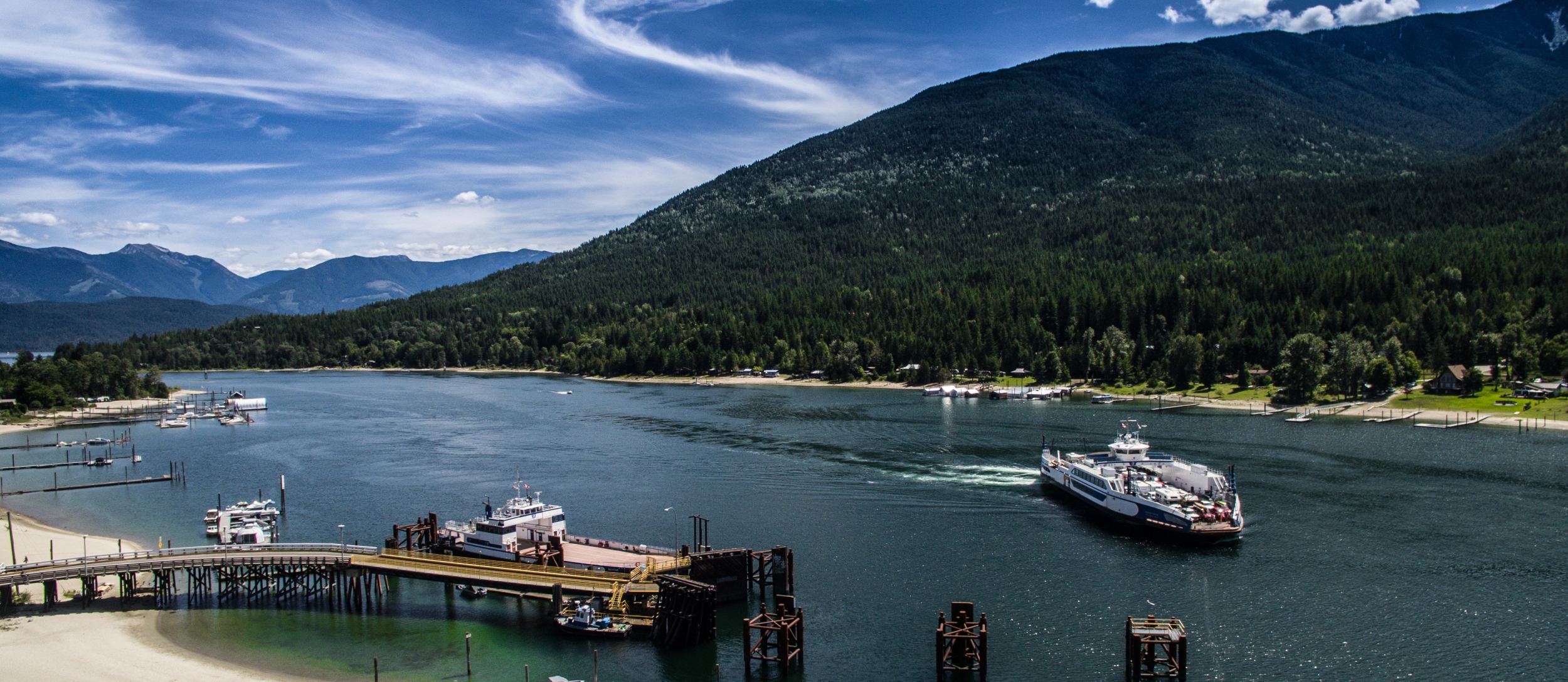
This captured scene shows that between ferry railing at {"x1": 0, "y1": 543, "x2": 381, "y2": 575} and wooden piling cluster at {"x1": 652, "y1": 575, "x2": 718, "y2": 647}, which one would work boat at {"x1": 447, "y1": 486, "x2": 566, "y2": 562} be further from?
wooden piling cluster at {"x1": 652, "y1": 575, "x2": 718, "y2": 647}

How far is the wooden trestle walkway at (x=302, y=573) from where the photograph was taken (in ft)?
187

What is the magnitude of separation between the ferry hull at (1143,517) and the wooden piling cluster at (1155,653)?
24.8 metres

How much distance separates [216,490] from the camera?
321 ft

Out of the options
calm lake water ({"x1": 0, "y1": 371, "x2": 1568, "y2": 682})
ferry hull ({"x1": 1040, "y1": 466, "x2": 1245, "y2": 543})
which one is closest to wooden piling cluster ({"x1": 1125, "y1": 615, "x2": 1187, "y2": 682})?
calm lake water ({"x1": 0, "y1": 371, "x2": 1568, "y2": 682})

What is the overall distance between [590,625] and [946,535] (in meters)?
29.9

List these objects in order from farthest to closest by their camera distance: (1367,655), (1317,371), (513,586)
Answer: (1317,371) → (513,586) → (1367,655)

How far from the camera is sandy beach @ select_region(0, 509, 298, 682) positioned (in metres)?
47.8

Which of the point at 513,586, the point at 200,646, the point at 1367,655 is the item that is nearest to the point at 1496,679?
the point at 1367,655

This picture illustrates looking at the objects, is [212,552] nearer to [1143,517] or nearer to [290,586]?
[290,586]

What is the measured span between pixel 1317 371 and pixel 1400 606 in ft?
336

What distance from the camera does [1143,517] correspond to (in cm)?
7312

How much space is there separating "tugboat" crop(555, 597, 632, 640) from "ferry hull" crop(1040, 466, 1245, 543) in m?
40.9

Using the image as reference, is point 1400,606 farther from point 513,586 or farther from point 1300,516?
point 513,586

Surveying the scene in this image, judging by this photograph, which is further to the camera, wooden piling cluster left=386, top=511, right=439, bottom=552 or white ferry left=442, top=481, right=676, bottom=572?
wooden piling cluster left=386, top=511, right=439, bottom=552
